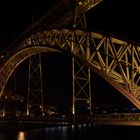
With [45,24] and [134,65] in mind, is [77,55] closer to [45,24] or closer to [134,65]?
[134,65]

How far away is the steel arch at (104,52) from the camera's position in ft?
66.0

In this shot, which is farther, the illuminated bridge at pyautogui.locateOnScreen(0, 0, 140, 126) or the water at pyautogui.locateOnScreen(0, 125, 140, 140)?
the water at pyautogui.locateOnScreen(0, 125, 140, 140)

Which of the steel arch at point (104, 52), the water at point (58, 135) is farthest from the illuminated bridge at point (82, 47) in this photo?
the water at point (58, 135)

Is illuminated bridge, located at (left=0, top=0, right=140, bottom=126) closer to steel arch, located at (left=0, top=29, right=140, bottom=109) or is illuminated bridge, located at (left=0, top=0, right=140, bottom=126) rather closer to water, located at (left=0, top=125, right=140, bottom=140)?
steel arch, located at (left=0, top=29, right=140, bottom=109)

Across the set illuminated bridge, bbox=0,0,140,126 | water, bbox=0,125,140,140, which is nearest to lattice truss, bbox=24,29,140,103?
illuminated bridge, bbox=0,0,140,126

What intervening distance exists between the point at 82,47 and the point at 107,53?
Result: 134 inches

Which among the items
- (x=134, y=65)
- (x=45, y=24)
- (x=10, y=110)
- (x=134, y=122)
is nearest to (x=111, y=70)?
(x=134, y=65)

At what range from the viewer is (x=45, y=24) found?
106ft

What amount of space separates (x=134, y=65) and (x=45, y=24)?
13196 millimetres

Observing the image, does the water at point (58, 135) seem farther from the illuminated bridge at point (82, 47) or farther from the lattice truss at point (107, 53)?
the lattice truss at point (107, 53)

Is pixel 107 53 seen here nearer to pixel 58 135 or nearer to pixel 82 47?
pixel 82 47

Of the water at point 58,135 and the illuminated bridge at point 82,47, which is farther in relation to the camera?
the water at point 58,135

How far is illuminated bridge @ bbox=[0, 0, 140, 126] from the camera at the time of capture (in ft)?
66.7

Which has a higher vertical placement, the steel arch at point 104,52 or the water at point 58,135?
the steel arch at point 104,52
